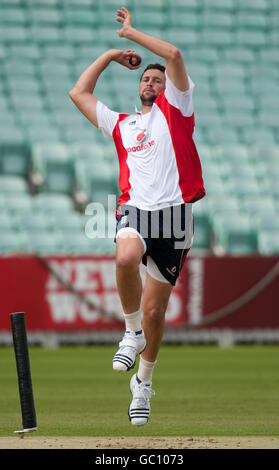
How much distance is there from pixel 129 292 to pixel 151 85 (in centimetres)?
153

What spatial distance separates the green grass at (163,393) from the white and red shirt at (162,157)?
178 cm

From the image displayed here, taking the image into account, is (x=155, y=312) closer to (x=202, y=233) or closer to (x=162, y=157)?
(x=162, y=157)

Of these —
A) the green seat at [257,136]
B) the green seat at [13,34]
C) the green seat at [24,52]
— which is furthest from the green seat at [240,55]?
the green seat at [13,34]

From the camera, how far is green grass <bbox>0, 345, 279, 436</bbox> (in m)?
7.30

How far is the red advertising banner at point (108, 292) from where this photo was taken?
1484 centimetres

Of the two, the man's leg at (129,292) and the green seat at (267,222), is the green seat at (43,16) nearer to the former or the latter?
the green seat at (267,222)

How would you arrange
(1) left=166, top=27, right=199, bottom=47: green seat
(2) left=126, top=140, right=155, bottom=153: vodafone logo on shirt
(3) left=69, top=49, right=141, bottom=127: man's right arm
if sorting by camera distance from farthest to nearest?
(1) left=166, top=27, right=199, bottom=47: green seat, (3) left=69, top=49, right=141, bottom=127: man's right arm, (2) left=126, top=140, right=155, bottom=153: vodafone logo on shirt

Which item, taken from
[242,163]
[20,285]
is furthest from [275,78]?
[20,285]

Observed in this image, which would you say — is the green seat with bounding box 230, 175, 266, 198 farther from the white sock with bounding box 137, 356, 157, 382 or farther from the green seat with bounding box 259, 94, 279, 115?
the white sock with bounding box 137, 356, 157, 382

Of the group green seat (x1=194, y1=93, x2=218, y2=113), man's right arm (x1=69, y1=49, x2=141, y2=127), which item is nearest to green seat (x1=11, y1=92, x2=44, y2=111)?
green seat (x1=194, y1=93, x2=218, y2=113)

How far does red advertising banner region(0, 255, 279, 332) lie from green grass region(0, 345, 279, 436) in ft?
1.68

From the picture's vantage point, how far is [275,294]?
15.4 metres

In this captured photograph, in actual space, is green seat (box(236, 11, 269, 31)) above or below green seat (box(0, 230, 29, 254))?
above
